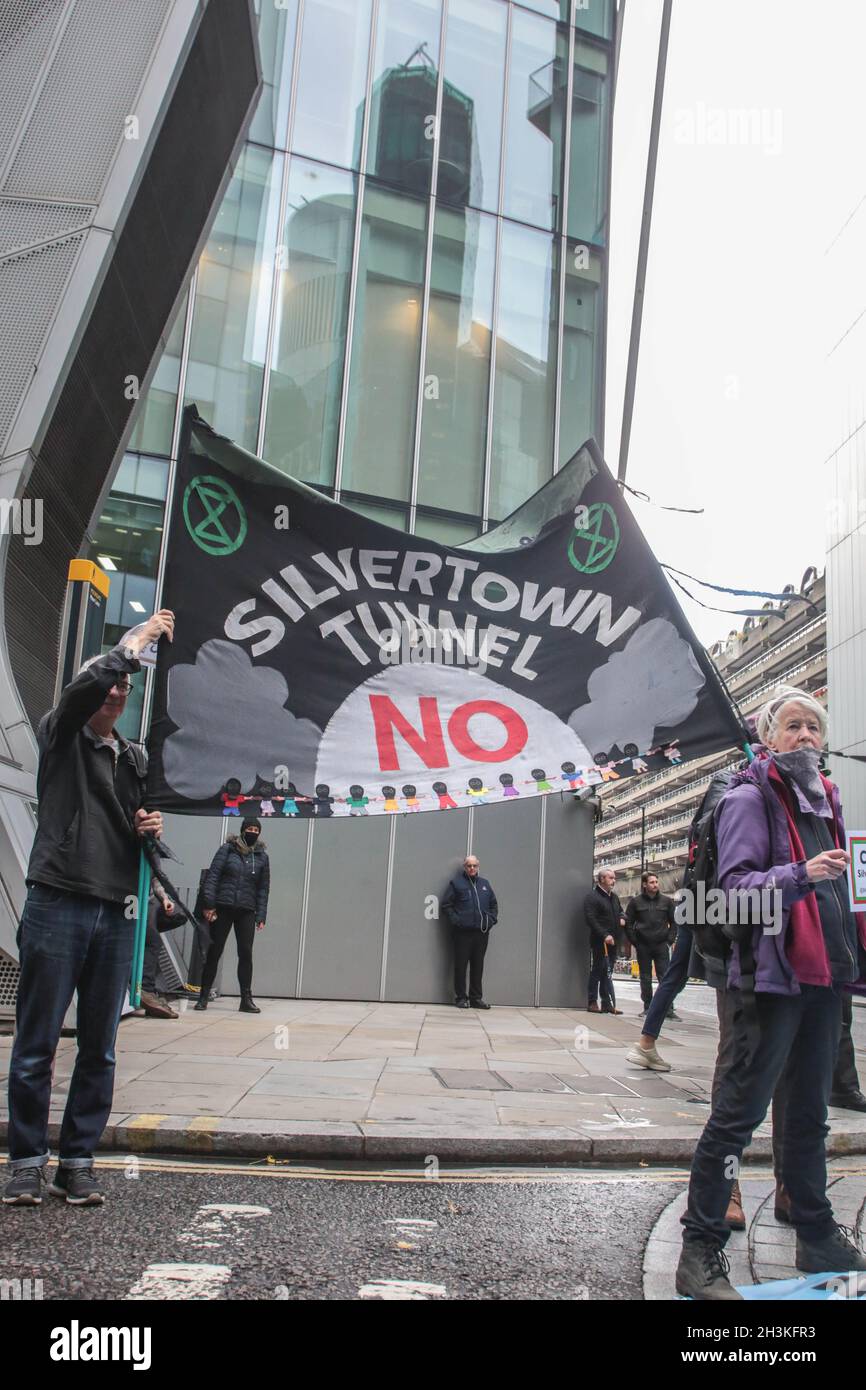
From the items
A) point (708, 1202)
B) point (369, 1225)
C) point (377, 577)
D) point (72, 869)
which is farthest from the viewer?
point (377, 577)

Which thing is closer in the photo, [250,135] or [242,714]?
[242,714]

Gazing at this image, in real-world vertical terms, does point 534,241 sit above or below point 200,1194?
above

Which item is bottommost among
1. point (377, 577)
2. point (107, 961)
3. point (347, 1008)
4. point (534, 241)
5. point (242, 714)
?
point (347, 1008)

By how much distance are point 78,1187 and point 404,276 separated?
50.8ft

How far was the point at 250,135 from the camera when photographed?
1620 cm

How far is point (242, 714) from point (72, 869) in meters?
0.93

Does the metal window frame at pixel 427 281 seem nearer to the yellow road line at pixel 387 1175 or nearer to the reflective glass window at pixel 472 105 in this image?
the reflective glass window at pixel 472 105

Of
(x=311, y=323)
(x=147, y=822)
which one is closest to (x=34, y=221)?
(x=147, y=822)

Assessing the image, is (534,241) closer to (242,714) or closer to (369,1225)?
(242,714)

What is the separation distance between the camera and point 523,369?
57.5ft

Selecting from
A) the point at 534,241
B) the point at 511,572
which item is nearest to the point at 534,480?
the point at 534,241

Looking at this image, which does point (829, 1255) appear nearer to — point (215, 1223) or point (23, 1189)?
point (215, 1223)

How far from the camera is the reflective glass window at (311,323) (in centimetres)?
1584

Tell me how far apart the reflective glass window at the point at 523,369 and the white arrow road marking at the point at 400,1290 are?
1427cm
